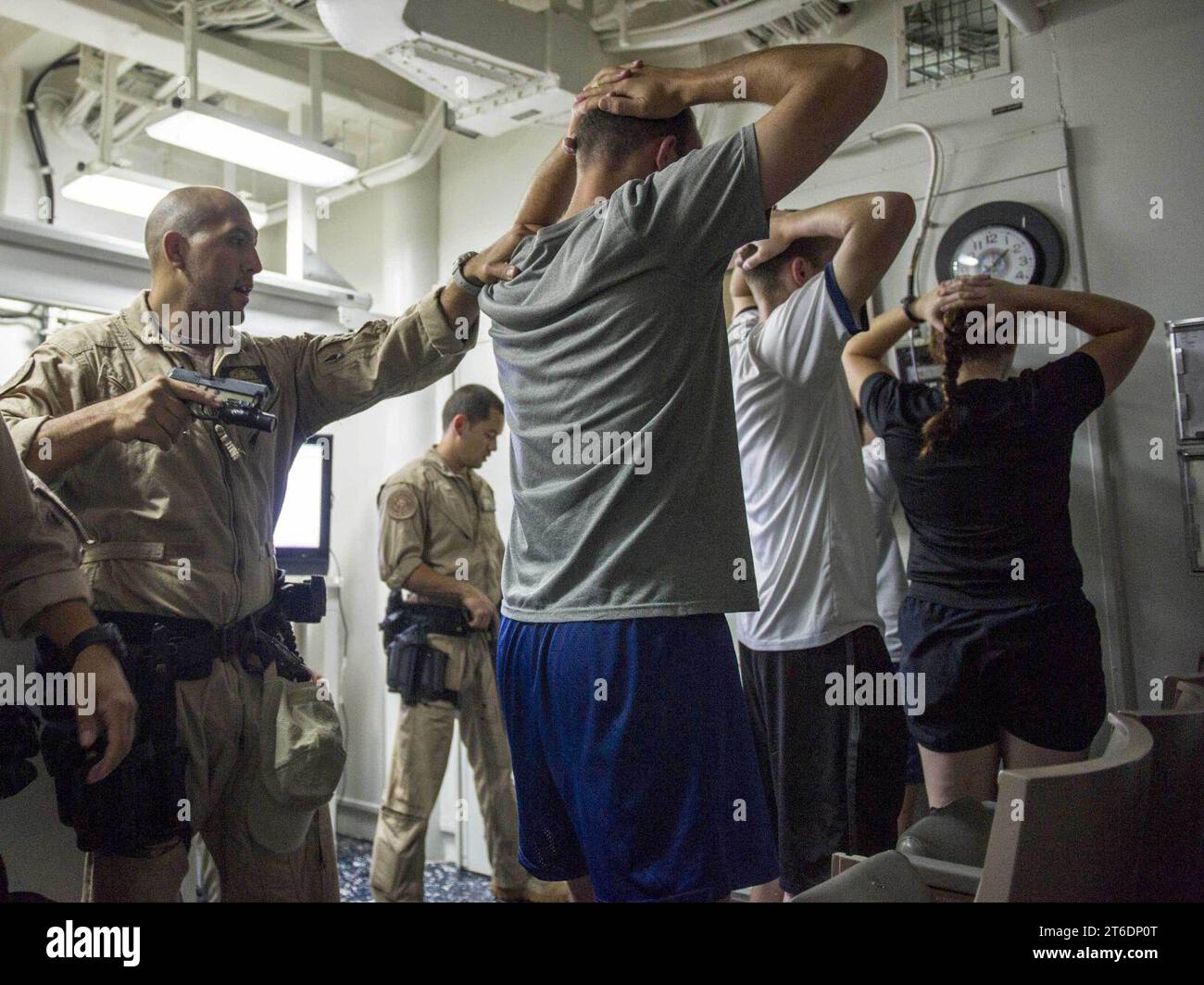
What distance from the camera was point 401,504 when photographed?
392 centimetres

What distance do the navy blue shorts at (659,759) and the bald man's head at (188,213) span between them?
128cm

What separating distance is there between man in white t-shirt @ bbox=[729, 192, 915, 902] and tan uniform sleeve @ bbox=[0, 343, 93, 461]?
1.37 m

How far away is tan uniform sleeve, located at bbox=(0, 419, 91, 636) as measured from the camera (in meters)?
1.52

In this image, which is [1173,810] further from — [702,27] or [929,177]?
[702,27]

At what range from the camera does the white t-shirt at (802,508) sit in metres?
2.15

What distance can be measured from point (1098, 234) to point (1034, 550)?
1465mm

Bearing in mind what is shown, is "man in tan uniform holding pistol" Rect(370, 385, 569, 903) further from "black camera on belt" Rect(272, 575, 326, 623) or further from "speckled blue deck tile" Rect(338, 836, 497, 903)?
"black camera on belt" Rect(272, 575, 326, 623)

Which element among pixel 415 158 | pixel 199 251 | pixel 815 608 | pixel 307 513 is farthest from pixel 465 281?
pixel 415 158

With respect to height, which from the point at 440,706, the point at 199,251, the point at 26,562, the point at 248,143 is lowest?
the point at 440,706

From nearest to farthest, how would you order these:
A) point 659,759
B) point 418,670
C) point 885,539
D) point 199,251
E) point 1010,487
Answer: point 659,759 → point 199,251 → point 1010,487 → point 885,539 → point 418,670

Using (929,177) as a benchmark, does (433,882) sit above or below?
below

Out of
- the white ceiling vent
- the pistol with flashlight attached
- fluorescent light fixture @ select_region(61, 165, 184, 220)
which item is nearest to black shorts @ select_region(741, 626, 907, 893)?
the pistol with flashlight attached

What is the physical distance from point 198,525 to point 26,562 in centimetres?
40
